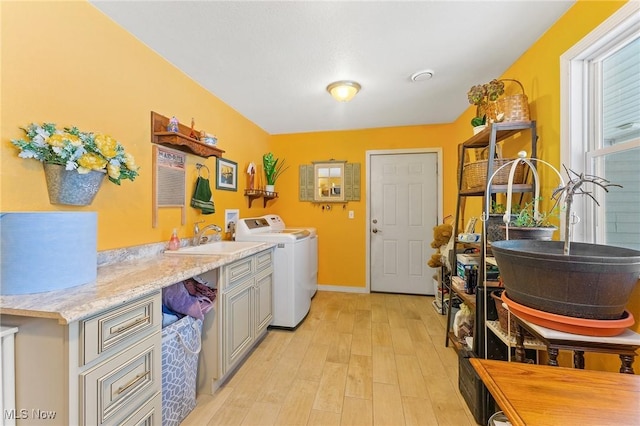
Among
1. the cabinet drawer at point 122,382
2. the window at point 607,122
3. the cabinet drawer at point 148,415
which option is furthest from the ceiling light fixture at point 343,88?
the cabinet drawer at point 148,415

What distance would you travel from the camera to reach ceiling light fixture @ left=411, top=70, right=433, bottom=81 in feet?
7.10

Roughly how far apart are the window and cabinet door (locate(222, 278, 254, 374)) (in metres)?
2.14

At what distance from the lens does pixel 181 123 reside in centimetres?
216

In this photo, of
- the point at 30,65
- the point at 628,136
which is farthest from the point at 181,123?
the point at 628,136

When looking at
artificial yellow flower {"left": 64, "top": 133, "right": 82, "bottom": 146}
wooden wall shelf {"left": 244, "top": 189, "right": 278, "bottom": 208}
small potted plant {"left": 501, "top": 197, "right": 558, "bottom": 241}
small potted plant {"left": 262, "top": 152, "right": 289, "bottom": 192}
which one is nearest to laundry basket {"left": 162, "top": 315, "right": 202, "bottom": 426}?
artificial yellow flower {"left": 64, "top": 133, "right": 82, "bottom": 146}

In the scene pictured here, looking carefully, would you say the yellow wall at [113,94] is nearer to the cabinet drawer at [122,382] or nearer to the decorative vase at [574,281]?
the decorative vase at [574,281]

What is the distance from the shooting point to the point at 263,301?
2.36 m

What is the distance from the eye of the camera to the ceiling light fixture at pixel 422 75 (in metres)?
2.16

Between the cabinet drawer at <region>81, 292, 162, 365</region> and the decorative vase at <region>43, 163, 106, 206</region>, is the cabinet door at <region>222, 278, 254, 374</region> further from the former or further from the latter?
the decorative vase at <region>43, 163, 106, 206</region>

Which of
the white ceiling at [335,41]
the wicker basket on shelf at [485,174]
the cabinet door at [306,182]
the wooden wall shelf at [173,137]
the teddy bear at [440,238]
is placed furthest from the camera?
the cabinet door at [306,182]

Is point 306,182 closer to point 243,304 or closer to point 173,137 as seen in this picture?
point 173,137

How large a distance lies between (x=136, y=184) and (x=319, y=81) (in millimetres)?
1671

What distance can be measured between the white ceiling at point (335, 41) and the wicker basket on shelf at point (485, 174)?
824 millimetres

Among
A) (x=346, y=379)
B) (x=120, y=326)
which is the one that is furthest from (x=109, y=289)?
(x=346, y=379)
